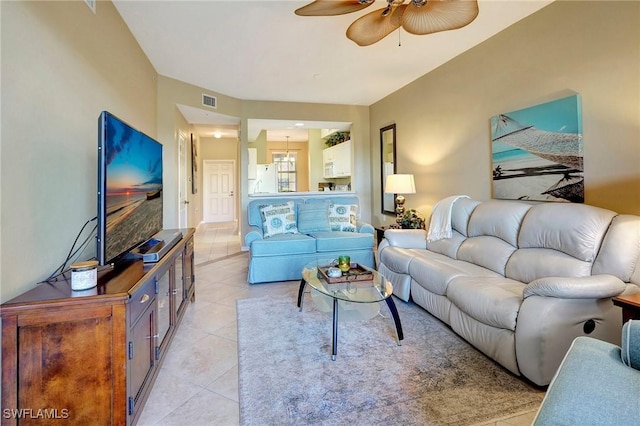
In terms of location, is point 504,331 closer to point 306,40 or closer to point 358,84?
point 306,40

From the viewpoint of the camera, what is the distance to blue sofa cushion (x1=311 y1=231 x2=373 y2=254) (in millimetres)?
3863

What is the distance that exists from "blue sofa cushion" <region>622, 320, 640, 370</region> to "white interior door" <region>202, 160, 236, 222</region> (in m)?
9.49

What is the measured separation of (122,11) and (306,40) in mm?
1623

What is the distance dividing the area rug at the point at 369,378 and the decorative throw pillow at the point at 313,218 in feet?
5.64

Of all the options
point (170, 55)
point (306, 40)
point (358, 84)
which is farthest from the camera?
point (358, 84)

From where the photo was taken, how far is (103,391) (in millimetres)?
1273

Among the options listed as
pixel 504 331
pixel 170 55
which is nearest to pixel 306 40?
pixel 170 55

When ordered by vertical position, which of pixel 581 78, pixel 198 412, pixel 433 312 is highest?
pixel 581 78

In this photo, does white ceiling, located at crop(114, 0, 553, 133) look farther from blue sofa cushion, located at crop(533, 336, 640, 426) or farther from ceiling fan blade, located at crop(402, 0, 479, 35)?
blue sofa cushion, located at crop(533, 336, 640, 426)

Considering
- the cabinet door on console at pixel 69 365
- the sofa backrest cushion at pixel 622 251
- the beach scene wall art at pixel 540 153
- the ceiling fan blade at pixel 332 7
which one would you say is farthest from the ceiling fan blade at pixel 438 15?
the cabinet door on console at pixel 69 365

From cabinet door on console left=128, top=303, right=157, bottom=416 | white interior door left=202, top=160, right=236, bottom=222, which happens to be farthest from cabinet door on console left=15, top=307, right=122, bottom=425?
white interior door left=202, top=160, right=236, bottom=222

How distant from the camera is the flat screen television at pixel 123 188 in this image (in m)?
1.47

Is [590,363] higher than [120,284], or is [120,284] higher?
[120,284]

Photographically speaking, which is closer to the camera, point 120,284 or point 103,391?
point 103,391
